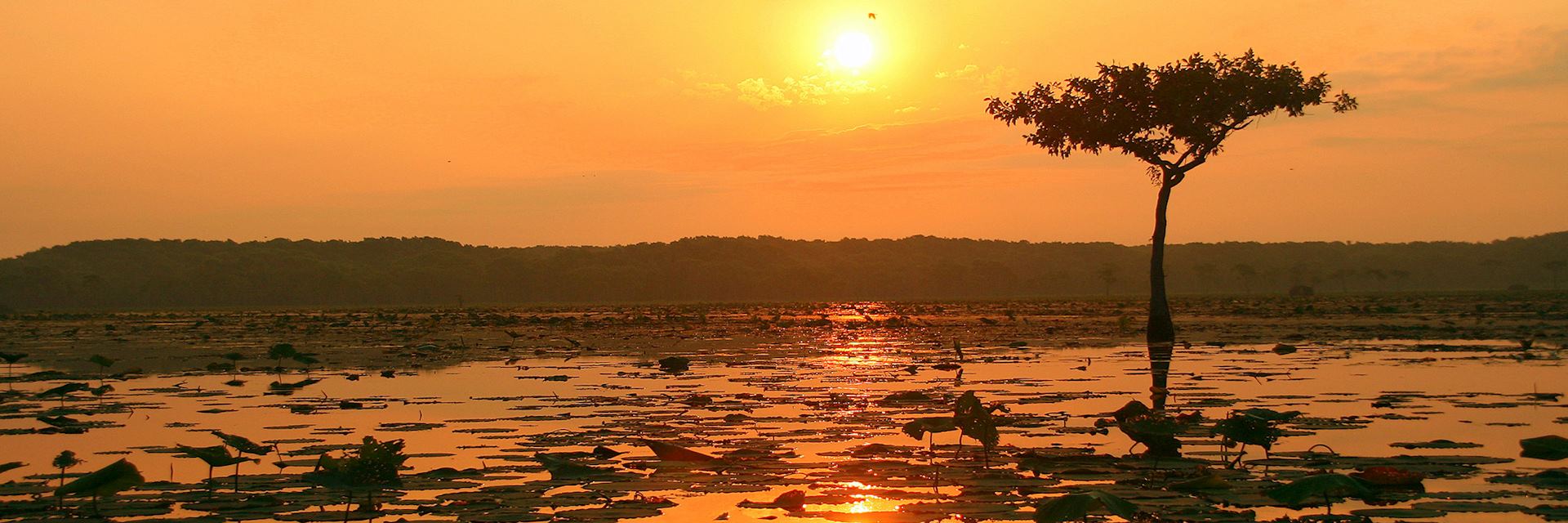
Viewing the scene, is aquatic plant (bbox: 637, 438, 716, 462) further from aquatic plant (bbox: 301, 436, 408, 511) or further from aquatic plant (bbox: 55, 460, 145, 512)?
aquatic plant (bbox: 55, 460, 145, 512)

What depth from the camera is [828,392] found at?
59.1ft

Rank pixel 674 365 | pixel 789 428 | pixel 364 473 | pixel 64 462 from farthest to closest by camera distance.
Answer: pixel 674 365 < pixel 789 428 < pixel 64 462 < pixel 364 473

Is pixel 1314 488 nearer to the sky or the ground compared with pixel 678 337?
nearer to the ground

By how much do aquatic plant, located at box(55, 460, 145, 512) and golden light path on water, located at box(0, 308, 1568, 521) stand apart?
6.15 feet

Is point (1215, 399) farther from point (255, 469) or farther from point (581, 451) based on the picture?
point (255, 469)

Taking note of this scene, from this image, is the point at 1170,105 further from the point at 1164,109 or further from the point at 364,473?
the point at 364,473

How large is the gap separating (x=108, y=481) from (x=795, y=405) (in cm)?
899

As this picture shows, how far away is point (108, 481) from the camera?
8586 mm

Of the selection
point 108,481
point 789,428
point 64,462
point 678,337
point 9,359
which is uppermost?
point 9,359

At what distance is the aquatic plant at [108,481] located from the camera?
8.52m

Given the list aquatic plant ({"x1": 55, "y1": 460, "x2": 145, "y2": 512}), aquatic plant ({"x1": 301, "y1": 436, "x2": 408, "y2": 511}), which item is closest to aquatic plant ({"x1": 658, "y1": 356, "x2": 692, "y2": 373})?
aquatic plant ({"x1": 301, "y1": 436, "x2": 408, "y2": 511})

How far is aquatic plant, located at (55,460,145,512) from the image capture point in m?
8.52

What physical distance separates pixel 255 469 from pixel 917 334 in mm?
31504

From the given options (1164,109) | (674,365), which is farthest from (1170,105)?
(674,365)
